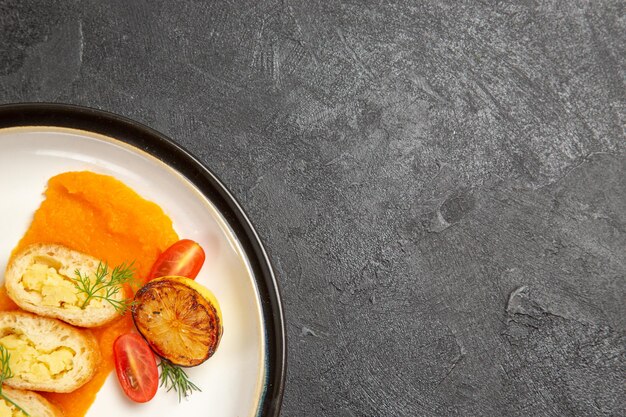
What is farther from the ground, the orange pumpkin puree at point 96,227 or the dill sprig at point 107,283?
the orange pumpkin puree at point 96,227

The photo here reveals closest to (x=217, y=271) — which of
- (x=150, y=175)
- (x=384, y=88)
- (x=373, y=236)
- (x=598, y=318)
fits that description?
(x=150, y=175)

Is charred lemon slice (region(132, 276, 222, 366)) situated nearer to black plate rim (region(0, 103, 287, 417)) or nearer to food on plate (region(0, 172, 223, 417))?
food on plate (region(0, 172, 223, 417))

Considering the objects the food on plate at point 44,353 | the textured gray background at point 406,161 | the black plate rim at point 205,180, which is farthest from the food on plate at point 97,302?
the textured gray background at point 406,161

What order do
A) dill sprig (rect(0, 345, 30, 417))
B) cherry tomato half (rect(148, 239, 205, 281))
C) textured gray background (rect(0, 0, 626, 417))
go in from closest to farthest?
dill sprig (rect(0, 345, 30, 417))
cherry tomato half (rect(148, 239, 205, 281))
textured gray background (rect(0, 0, 626, 417))

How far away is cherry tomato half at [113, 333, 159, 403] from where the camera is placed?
1.97 metres

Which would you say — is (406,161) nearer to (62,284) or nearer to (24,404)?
(62,284)

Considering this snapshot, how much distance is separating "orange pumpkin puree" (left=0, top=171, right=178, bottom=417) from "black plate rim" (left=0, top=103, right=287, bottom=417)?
16 centimetres

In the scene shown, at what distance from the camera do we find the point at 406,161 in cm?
226

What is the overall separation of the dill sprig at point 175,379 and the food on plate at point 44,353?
220mm

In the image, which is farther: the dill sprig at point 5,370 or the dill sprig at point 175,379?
the dill sprig at point 175,379

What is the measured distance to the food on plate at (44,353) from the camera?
6.35ft

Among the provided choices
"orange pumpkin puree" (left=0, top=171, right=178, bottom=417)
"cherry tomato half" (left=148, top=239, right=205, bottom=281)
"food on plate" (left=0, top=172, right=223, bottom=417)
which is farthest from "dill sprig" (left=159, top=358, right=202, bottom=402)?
"cherry tomato half" (left=148, top=239, right=205, bottom=281)

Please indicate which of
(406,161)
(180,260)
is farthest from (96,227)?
(406,161)

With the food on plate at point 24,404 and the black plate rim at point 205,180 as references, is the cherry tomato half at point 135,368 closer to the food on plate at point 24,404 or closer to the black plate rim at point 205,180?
the food on plate at point 24,404
